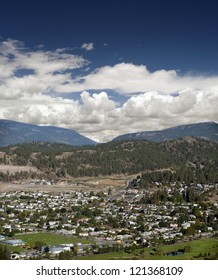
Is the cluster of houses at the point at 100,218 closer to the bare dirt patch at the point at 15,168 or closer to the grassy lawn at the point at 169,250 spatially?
the grassy lawn at the point at 169,250

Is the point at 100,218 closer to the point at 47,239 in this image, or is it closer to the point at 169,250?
the point at 47,239

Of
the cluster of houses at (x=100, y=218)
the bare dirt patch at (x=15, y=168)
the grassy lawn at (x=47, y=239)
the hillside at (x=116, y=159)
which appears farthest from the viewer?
the hillside at (x=116, y=159)

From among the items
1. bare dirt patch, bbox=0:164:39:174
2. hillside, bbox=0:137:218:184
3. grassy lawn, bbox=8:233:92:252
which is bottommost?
grassy lawn, bbox=8:233:92:252

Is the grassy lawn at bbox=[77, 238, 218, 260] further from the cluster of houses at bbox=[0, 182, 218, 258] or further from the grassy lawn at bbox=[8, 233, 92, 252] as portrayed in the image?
the grassy lawn at bbox=[8, 233, 92, 252]

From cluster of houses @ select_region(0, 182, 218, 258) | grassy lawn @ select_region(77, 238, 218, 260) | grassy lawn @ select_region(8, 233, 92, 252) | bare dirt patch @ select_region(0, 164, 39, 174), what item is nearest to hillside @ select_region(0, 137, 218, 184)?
bare dirt patch @ select_region(0, 164, 39, 174)

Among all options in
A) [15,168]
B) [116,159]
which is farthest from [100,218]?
[116,159]

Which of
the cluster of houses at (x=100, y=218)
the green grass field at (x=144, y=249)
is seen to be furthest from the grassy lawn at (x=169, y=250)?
the cluster of houses at (x=100, y=218)
